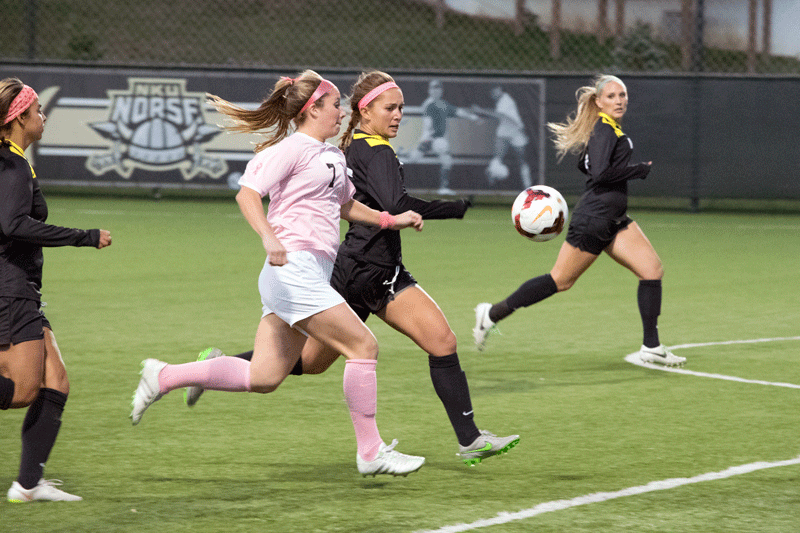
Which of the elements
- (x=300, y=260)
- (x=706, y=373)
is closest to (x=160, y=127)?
(x=706, y=373)

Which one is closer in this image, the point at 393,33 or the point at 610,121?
the point at 610,121

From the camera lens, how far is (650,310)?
26.6 feet

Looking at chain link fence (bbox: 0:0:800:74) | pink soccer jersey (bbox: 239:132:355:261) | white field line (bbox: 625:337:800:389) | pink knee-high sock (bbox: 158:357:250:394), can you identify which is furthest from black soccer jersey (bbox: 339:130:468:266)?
chain link fence (bbox: 0:0:800:74)

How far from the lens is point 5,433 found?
6.24 meters

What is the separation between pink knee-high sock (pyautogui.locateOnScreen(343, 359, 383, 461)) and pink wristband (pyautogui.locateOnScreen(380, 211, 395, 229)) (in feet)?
2.01

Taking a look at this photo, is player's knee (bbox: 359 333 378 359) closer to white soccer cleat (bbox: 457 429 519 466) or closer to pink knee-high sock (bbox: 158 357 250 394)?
pink knee-high sock (bbox: 158 357 250 394)

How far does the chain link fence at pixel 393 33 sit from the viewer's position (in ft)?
112

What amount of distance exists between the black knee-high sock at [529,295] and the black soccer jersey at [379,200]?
109 inches

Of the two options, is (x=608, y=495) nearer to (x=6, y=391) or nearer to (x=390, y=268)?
(x=390, y=268)

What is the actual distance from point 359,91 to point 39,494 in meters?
2.29

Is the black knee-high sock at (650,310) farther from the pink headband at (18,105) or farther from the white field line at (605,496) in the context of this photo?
the pink headband at (18,105)

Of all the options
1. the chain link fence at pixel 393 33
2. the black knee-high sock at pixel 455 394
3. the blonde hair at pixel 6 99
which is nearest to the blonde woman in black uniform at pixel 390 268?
the black knee-high sock at pixel 455 394

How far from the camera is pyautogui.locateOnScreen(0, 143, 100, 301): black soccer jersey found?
4.72 m

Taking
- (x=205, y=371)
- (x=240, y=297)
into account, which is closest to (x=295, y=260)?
(x=205, y=371)
